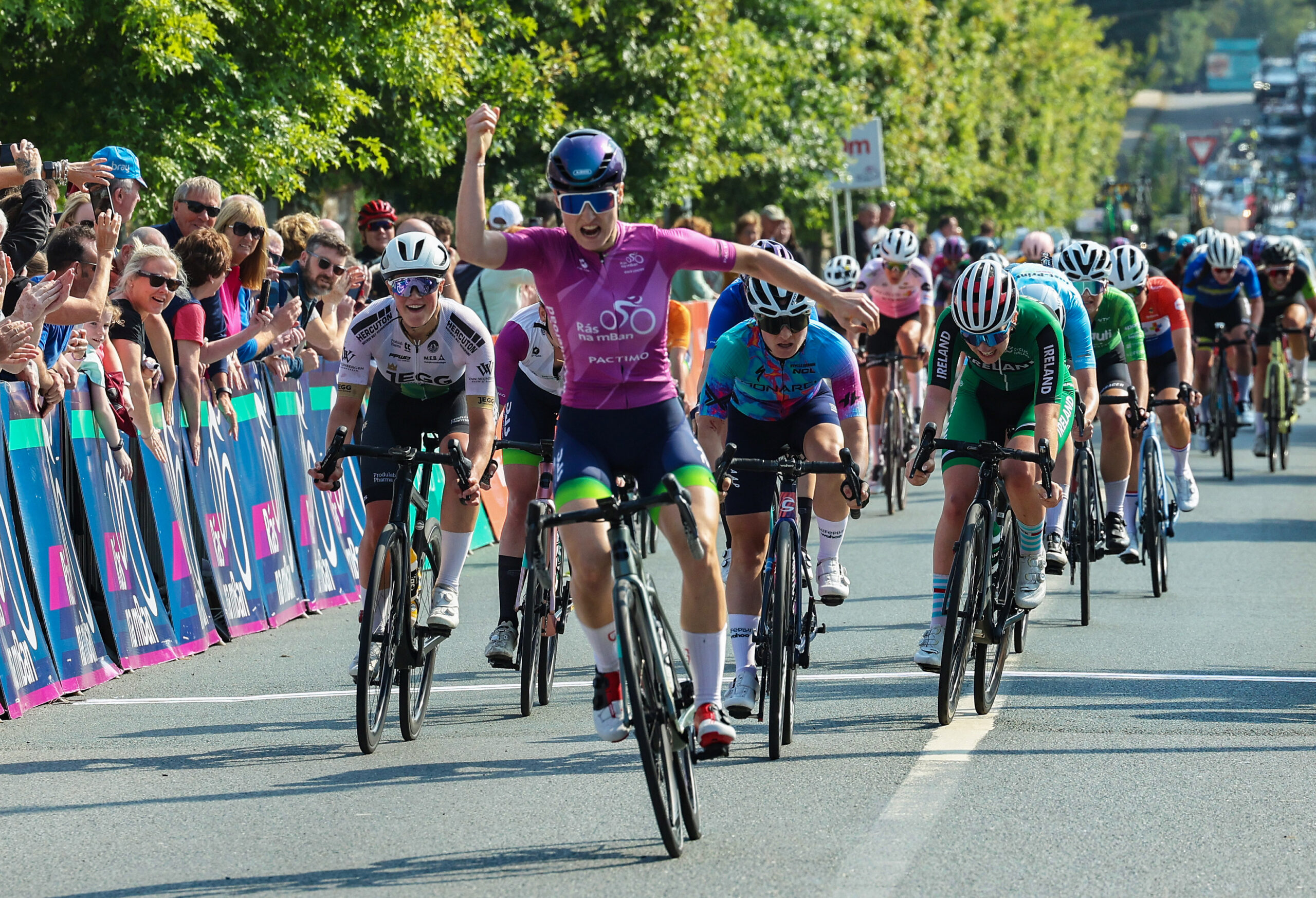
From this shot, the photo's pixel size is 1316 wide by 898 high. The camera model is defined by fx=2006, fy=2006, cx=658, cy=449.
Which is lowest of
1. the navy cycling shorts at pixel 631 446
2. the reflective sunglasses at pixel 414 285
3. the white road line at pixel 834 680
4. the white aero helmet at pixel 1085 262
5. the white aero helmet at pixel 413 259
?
the white road line at pixel 834 680

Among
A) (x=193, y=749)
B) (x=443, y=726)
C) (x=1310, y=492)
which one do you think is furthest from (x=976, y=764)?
(x=1310, y=492)

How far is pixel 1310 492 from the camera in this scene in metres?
17.2

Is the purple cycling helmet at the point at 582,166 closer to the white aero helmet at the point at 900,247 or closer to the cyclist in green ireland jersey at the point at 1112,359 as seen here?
the cyclist in green ireland jersey at the point at 1112,359

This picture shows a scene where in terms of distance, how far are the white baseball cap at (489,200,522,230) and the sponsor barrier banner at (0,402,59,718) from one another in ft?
23.4

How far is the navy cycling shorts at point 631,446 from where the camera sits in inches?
A: 252

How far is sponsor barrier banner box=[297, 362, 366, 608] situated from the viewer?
38.0ft

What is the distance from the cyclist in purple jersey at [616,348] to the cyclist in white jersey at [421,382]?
1.48 metres

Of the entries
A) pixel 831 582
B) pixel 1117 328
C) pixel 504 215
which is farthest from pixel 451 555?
pixel 504 215

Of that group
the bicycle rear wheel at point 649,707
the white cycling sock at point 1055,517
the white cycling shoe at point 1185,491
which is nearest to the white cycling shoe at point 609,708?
the bicycle rear wheel at point 649,707

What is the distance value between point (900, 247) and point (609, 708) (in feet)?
35.2

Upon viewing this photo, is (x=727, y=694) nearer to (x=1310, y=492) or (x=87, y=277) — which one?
(x=87, y=277)

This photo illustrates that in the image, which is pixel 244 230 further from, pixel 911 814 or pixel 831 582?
pixel 911 814

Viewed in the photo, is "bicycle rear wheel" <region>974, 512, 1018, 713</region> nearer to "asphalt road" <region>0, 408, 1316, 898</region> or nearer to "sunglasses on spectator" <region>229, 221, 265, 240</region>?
"asphalt road" <region>0, 408, 1316, 898</region>

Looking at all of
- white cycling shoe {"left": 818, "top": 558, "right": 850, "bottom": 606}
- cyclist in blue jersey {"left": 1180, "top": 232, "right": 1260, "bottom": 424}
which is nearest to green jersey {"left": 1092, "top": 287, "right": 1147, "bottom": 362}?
white cycling shoe {"left": 818, "top": 558, "right": 850, "bottom": 606}
